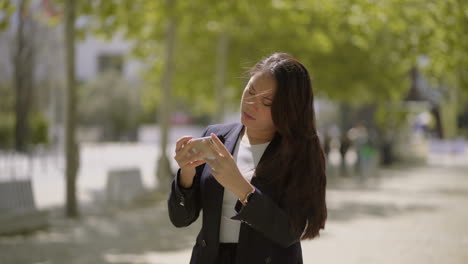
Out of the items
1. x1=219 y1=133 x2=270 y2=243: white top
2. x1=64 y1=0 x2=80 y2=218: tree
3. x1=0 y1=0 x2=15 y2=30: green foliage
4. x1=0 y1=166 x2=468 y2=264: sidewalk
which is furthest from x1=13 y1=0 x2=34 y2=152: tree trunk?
x1=219 y1=133 x2=270 y2=243: white top

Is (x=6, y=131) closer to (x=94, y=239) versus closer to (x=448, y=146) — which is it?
(x=448, y=146)

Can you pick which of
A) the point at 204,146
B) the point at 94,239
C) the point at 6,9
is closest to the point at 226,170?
the point at 204,146

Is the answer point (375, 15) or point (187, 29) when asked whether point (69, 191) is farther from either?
point (187, 29)

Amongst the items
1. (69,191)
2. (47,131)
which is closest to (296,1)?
(69,191)

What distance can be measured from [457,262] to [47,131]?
39359mm

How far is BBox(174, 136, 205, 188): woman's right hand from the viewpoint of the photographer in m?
2.50

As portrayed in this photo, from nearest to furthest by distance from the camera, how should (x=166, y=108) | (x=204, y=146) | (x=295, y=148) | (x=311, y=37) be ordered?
1. (x=204, y=146)
2. (x=295, y=148)
3. (x=311, y=37)
4. (x=166, y=108)

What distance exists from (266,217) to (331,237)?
26.3ft

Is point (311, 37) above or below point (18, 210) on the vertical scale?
above

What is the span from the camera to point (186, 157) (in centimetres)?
252

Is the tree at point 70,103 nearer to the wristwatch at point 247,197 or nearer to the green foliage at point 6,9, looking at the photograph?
the green foliage at point 6,9

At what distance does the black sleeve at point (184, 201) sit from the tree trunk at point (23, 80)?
33117 mm

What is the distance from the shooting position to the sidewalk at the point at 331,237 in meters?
8.55

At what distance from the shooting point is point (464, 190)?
1934 cm
